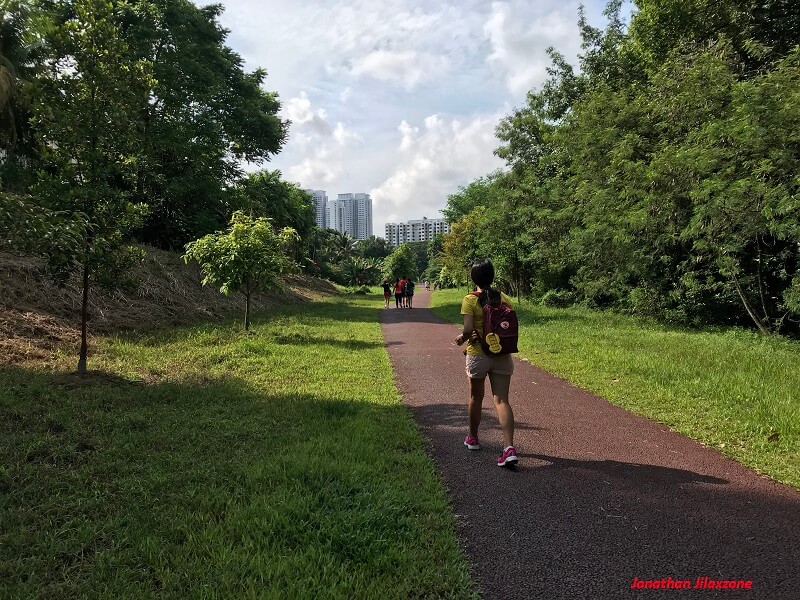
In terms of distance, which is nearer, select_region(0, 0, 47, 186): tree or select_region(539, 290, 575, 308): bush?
select_region(0, 0, 47, 186): tree

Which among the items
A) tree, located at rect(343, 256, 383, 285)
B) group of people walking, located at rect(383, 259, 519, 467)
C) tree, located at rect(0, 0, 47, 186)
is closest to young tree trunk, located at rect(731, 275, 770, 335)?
group of people walking, located at rect(383, 259, 519, 467)

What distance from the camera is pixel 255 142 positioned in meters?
22.3

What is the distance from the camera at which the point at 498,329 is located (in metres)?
4.11

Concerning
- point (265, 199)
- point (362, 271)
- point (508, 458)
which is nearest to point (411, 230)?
point (362, 271)

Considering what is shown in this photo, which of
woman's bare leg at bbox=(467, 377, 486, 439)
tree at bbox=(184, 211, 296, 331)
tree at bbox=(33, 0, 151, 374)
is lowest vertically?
woman's bare leg at bbox=(467, 377, 486, 439)

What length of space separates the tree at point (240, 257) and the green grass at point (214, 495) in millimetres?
4616

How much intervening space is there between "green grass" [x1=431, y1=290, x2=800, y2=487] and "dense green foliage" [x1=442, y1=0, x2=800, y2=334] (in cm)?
221

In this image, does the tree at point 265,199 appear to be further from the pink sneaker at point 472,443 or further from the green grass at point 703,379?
the pink sneaker at point 472,443

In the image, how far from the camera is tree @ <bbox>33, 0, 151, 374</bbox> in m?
6.16

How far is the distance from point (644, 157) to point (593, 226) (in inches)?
101

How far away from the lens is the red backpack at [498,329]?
4086 mm

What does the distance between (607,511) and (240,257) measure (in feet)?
30.5

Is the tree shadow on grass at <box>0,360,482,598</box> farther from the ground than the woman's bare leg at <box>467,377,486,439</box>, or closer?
closer

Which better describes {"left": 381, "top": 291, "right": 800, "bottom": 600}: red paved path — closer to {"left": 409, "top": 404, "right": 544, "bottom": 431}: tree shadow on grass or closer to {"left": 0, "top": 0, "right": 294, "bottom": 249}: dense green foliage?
{"left": 409, "top": 404, "right": 544, "bottom": 431}: tree shadow on grass
